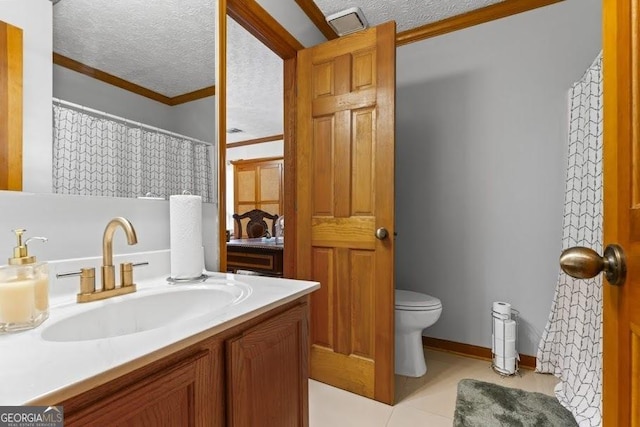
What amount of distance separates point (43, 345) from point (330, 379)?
1.62 m

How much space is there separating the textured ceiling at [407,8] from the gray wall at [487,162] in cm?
16

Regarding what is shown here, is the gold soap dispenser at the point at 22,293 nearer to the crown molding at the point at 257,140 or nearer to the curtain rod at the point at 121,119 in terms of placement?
the curtain rod at the point at 121,119

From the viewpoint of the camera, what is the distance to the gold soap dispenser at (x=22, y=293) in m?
0.58

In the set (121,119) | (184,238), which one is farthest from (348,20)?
(184,238)

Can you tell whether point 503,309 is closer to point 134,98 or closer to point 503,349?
point 503,349

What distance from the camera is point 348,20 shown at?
1.93 metres

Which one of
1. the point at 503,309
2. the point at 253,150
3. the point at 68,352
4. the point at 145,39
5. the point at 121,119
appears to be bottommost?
the point at 503,309

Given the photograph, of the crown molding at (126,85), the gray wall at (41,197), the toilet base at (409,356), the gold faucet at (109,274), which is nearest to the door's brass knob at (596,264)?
the gold faucet at (109,274)

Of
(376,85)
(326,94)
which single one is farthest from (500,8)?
(326,94)

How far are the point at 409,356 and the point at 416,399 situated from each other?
0.30m

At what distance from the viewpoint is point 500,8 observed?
214cm

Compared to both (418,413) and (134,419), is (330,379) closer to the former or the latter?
(418,413)

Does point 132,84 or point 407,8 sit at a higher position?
point 407,8

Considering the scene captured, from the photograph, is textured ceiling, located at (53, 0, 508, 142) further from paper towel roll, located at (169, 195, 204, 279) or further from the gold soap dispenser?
the gold soap dispenser
